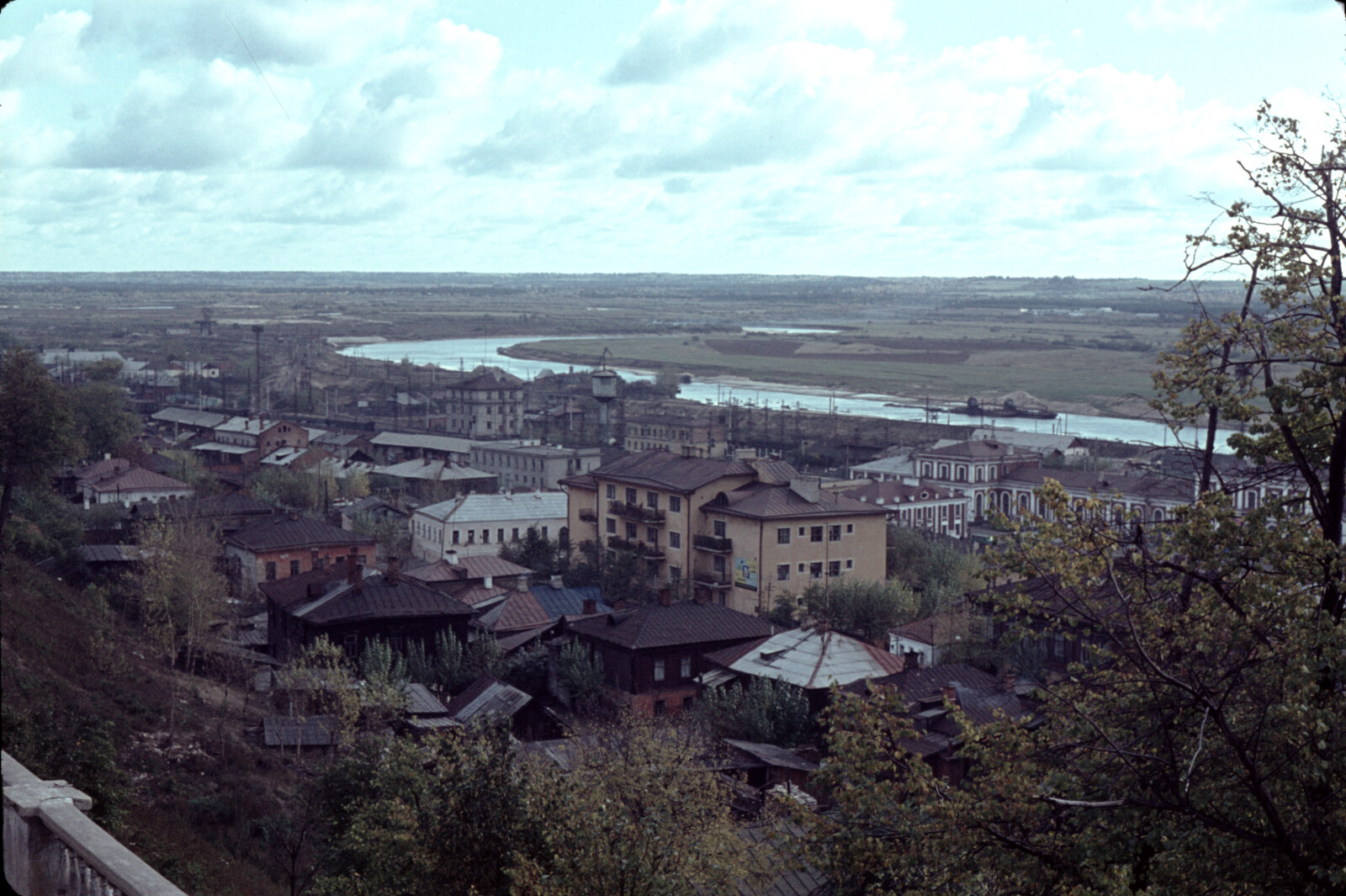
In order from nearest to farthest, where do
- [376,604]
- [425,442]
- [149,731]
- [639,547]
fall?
[149,731]
[376,604]
[639,547]
[425,442]

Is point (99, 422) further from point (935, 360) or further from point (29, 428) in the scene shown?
point (935, 360)

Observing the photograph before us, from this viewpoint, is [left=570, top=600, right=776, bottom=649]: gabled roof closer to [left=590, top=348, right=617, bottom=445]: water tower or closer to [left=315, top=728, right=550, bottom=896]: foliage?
[left=315, top=728, right=550, bottom=896]: foliage

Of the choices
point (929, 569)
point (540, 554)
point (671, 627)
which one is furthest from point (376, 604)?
point (929, 569)

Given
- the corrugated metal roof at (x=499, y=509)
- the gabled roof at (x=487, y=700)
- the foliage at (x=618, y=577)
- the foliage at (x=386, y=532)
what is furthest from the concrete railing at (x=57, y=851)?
the corrugated metal roof at (x=499, y=509)

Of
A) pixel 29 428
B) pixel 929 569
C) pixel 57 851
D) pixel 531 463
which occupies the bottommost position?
pixel 929 569

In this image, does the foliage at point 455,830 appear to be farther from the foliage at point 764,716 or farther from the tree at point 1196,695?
the foliage at point 764,716

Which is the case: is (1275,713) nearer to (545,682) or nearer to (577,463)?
(545,682)

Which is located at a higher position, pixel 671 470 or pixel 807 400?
pixel 671 470

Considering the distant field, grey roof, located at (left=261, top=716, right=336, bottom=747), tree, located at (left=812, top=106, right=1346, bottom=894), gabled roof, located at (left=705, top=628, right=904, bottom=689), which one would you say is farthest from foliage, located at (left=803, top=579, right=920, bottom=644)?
the distant field
